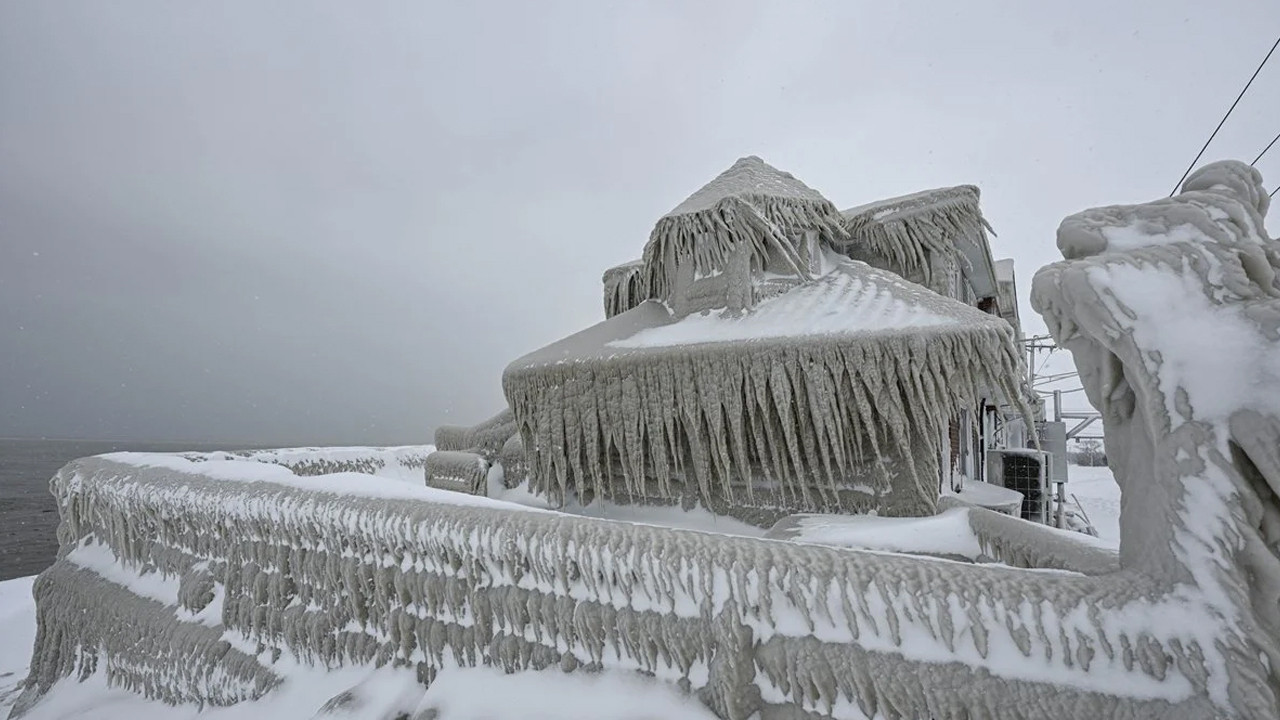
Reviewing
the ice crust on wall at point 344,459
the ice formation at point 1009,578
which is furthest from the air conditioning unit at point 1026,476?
the ice crust on wall at point 344,459

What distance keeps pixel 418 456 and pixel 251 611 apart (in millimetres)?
10656

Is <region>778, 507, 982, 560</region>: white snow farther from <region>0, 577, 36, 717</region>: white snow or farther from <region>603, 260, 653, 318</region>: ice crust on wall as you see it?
<region>0, 577, 36, 717</region>: white snow

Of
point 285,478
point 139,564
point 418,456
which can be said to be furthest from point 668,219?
point 418,456

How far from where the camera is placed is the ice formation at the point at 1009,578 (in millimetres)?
1437

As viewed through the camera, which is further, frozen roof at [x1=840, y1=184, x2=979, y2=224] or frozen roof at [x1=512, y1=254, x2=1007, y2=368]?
frozen roof at [x1=840, y1=184, x2=979, y2=224]

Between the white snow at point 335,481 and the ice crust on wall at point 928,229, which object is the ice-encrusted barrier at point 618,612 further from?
the ice crust on wall at point 928,229

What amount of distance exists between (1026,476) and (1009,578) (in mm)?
13983

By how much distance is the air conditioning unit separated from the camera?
11.5 meters

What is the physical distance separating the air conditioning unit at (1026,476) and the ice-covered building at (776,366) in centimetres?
645

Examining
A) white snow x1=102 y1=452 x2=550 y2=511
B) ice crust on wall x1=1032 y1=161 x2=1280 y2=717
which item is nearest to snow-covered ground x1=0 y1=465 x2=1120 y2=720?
white snow x1=102 y1=452 x2=550 y2=511

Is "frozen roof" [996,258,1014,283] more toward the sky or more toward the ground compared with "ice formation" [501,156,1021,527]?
more toward the sky

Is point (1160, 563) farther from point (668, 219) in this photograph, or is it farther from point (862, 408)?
point (668, 219)

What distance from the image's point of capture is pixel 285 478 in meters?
3.90

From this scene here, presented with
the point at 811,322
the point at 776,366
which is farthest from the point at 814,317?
the point at 776,366
